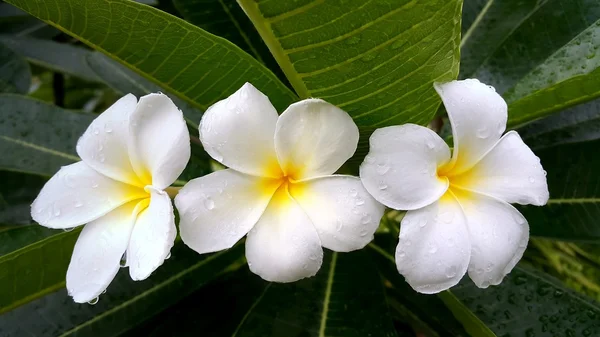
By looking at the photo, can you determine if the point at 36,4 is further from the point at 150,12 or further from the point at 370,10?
the point at 370,10

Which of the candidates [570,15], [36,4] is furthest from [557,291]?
[36,4]

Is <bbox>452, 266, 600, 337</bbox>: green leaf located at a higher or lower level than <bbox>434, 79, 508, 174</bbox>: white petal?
lower

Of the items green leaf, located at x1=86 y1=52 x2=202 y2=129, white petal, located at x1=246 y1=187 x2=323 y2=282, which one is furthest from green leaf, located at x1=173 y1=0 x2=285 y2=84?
white petal, located at x1=246 y1=187 x2=323 y2=282

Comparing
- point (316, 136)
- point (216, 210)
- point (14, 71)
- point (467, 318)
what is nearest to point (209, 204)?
point (216, 210)

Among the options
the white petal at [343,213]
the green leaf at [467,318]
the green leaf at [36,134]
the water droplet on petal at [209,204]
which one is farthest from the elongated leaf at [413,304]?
the green leaf at [36,134]

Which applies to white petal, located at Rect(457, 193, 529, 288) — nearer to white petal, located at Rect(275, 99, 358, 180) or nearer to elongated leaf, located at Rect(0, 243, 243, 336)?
white petal, located at Rect(275, 99, 358, 180)

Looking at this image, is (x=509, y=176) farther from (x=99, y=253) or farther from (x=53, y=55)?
(x=53, y=55)
